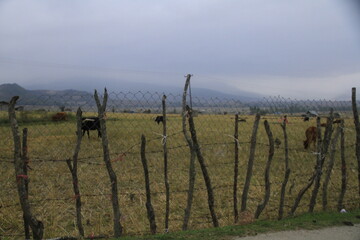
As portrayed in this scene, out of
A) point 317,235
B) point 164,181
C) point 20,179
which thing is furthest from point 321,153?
point 20,179

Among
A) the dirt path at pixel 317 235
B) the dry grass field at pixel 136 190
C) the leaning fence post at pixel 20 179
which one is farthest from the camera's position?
the dry grass field at pixel 136 190

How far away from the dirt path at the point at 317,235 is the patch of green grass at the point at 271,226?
102mm

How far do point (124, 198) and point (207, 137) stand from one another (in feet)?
30.5

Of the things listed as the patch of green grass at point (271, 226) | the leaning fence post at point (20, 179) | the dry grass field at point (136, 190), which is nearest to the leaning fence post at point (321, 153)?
the patch of green grass at point (271, 226)

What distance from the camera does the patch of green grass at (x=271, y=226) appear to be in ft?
12.4

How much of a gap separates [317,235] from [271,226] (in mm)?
588

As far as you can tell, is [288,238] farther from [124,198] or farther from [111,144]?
[111,144]

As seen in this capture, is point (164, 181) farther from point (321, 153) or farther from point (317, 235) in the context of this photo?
point (317, 235)

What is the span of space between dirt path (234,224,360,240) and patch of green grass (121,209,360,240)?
0.10 metres

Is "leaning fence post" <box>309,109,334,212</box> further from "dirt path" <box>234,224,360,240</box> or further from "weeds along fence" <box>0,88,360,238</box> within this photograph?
"dirt path" <box>234,224,360,240</box>

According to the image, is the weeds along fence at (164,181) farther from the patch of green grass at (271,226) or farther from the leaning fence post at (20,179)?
the patch of green grass at (271,226)

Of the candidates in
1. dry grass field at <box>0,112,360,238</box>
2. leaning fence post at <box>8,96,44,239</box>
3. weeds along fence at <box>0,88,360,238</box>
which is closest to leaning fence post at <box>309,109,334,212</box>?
weeds along fence at <box>0,88,360,238</box>

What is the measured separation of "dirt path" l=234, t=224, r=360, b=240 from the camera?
378 cm

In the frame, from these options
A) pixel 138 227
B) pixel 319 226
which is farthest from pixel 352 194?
pixel 138 227
